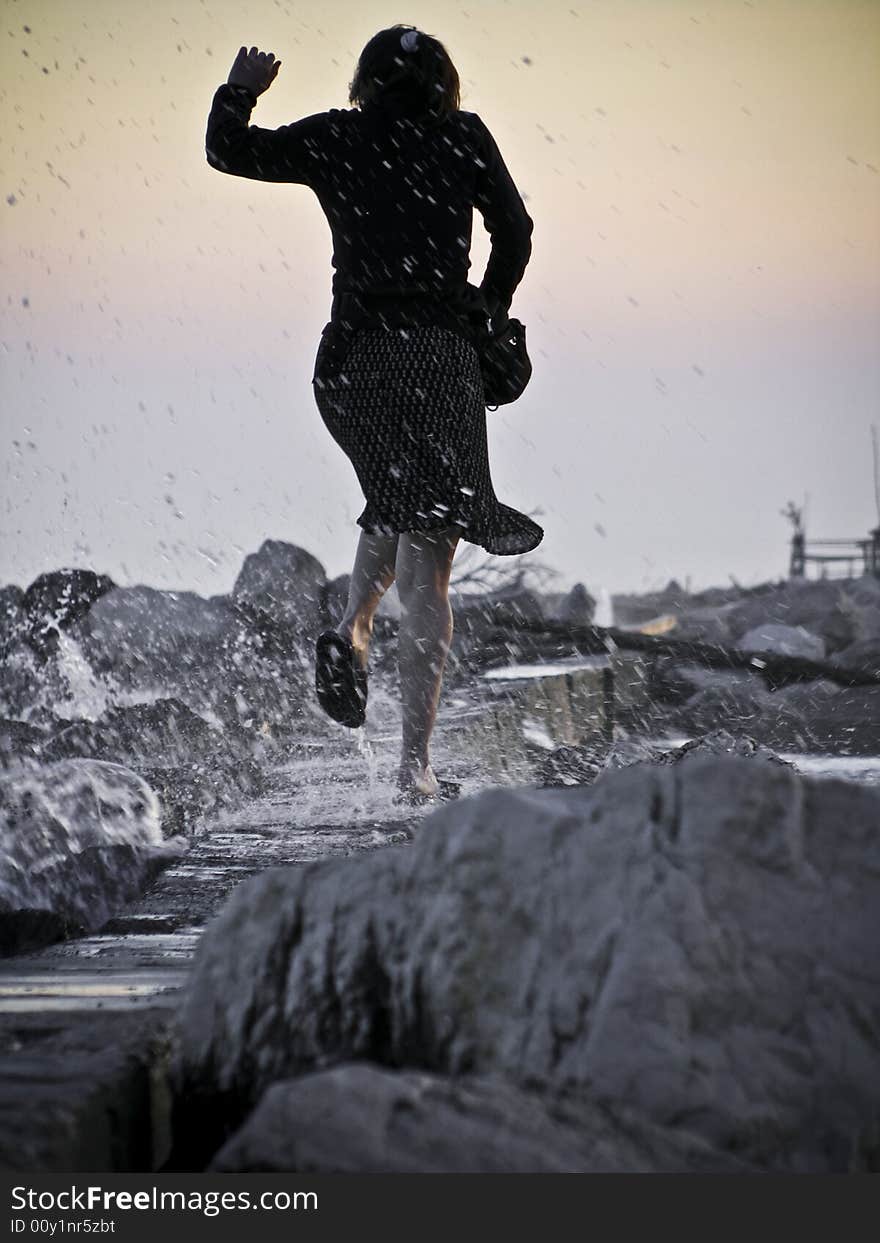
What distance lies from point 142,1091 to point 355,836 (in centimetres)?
152

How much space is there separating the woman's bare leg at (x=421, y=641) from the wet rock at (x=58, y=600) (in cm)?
424

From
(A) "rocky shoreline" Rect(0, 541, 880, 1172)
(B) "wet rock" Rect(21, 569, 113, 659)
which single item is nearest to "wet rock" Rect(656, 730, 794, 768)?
(A) "rocky shoreline" Rect(0, 541, 880, 1172)

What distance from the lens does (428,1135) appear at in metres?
0.89

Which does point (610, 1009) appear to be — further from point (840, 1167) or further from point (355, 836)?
point (355, 836)

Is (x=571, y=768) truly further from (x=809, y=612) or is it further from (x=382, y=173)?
(x=809, y=612)

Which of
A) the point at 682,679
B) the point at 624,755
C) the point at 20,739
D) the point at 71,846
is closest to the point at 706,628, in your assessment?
the point at 682,679

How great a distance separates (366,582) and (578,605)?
6489mm

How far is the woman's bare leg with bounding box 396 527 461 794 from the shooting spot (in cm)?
304

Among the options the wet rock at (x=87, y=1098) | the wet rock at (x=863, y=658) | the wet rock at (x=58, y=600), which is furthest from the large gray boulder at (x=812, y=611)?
the wet rock at (x=87, y=1098)

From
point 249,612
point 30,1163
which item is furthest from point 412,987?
point 249,612

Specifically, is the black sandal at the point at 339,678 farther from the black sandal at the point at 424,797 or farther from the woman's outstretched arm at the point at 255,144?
the woman's outstretched arm at the point at 255,144

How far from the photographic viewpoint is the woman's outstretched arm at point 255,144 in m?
2.99

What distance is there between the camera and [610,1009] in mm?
1038

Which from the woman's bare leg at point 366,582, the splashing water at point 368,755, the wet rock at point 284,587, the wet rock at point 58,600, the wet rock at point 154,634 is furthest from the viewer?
the wet rock at point 58,600
